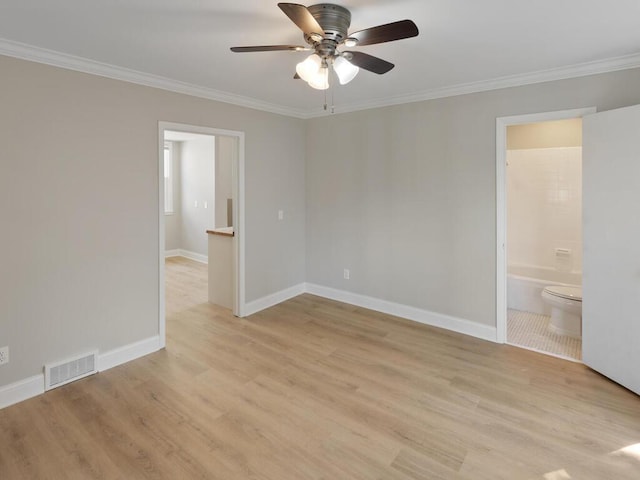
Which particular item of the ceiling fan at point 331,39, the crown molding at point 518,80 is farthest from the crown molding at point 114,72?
the ceiling fan at point 331,39

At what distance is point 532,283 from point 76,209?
479 cm

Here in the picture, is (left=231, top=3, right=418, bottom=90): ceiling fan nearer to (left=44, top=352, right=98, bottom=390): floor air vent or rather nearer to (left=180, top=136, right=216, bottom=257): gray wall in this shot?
(left=44, top=352, right=98, bottom=390): floor air vent

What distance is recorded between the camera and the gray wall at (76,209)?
96.0 inches

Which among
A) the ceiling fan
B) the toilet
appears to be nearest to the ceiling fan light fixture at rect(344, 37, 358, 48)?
the ceiling fan

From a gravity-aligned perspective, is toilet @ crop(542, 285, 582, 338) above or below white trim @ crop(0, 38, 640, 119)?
below

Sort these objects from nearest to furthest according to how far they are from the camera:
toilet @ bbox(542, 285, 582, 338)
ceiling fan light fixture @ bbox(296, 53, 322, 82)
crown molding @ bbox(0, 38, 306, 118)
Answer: ceiling fan light fixture @ bbox(296, 53, 322, 82) < crown molding @ bbox(0, 38, 306, 118) < toilet @ bbox(542, 285, 582, 338)

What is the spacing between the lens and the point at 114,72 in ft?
9.25

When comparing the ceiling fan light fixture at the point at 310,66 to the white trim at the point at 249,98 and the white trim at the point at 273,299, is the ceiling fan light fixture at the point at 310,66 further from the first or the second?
the white trim at the point at 273,299

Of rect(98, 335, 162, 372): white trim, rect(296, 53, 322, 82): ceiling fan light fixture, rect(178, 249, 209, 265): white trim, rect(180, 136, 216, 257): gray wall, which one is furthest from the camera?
rect(178, 249, 209, 265): white trim

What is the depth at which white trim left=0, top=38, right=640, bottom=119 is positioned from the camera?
96.7 inches

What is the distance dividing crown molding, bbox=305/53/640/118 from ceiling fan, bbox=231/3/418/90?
162cm

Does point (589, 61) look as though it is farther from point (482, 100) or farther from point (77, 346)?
point (77, 346)

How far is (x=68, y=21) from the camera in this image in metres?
2.05

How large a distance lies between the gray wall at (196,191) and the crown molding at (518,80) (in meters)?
3.88
